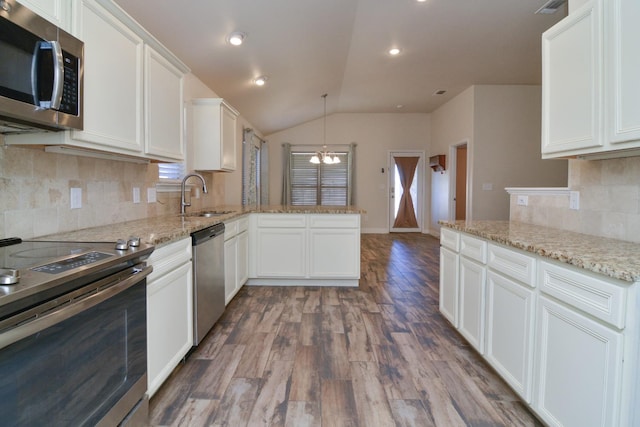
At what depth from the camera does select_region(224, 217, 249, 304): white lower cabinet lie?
294 centimetres

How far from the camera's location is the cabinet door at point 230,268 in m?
2.90

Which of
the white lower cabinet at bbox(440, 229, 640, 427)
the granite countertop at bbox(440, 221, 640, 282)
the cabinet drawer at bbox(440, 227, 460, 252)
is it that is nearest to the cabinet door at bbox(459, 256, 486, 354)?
the white lower cabinet at bbox(440, 229, 640, 427)

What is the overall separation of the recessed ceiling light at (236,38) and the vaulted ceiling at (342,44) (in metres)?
0.05

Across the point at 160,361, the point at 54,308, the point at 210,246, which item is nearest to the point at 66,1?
the point at 54,308

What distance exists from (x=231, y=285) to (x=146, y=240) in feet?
5.23

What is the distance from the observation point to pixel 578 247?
151 cm

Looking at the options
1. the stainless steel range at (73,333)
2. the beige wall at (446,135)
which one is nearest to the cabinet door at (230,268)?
the stainless steel range at (73,333)

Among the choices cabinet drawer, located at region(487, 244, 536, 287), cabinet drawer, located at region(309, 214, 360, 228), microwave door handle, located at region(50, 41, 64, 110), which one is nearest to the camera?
microwave door handle, located at region(50, 41, 64, 110)

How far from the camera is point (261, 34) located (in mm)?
3232

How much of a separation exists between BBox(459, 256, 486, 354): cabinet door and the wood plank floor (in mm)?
159

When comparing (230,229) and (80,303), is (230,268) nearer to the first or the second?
(230,229)

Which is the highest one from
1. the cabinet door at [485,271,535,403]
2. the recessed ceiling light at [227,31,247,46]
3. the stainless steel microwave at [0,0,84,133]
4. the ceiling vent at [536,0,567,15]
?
the ceiling vent at [536,0,567,15]

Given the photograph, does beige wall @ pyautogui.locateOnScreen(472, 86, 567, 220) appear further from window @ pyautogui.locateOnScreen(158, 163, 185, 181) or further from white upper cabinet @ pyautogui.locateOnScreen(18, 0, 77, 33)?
white upper cabinet @ pyautogui.locateOnScreen(18, 0, 77, 33)

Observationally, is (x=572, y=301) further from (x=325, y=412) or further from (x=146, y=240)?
(x=146, y=240)
